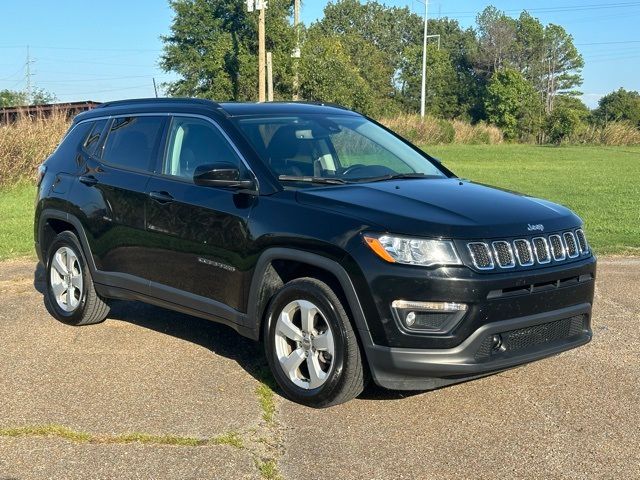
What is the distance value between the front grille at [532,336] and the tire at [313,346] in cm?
72

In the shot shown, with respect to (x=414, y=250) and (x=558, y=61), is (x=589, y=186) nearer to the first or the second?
(x=414, y=250)

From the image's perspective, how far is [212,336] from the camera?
6527mm

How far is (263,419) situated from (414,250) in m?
1.32

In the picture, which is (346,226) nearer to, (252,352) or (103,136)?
(252,352)

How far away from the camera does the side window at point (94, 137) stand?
6.81 meters

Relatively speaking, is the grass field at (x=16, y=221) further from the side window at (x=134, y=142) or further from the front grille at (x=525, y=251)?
the front grille at (x=525, y=251)

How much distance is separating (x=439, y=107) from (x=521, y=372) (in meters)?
93.3

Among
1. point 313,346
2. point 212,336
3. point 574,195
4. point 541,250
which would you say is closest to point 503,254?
point 541,250

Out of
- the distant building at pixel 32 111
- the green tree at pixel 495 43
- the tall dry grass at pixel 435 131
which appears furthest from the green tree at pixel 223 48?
the green tree at pixel 495 43

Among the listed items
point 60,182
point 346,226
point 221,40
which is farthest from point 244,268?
point 221,40

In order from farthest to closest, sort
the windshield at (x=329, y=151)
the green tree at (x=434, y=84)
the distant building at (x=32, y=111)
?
the green tree at (x=434, y=84) → the distant building at (x=32, y=111) → the windshield at (x=329, y=151)

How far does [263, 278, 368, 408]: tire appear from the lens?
4637mm

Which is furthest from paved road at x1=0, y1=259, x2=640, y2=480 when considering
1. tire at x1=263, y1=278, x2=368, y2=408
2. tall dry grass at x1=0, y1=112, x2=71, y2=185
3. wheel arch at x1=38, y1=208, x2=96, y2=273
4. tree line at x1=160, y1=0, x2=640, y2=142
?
tree line at x1=160, y1=0, x2=640, y2=142

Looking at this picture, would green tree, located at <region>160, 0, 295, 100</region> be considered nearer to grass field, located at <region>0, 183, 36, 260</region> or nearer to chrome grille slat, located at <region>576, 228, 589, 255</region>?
grass field, located at <region>0, 183, 36, 260</region>
